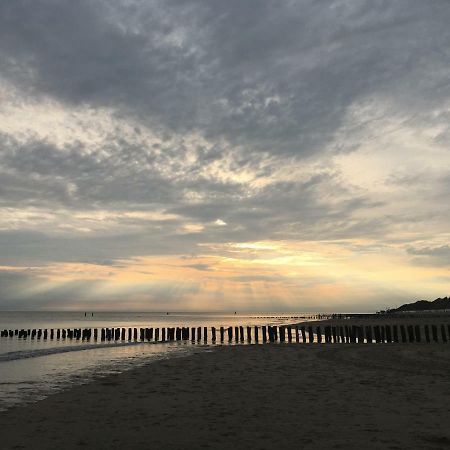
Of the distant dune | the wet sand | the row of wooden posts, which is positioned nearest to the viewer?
the wet sand

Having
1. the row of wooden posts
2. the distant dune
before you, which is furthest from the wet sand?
the distant dune

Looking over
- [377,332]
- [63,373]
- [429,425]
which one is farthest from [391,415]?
[377,332]

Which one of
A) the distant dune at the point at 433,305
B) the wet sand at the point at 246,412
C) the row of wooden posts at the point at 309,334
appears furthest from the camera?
the distant dune at the point at 433,305

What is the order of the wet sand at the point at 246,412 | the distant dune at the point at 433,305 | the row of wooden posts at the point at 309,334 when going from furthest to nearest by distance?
the distant dune at the point at 433,305, the row of wooden posts at the point at 309,334, the wet sand at the point at 246,412

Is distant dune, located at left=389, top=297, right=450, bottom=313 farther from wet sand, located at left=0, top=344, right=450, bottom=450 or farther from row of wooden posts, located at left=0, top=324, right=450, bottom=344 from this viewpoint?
wet sand, located at left=0, top=344, right=450, bottom=450

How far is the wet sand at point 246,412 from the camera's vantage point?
7.00 metres

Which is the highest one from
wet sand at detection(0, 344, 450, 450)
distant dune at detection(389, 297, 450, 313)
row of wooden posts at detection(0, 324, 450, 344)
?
distant dune at detection(389, 297, 450, 313)

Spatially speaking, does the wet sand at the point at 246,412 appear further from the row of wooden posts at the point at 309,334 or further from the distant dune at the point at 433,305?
the distant dune at the point at 433,305

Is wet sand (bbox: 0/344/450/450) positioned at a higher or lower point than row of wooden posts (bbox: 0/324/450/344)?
lower

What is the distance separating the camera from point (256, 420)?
8.35 m

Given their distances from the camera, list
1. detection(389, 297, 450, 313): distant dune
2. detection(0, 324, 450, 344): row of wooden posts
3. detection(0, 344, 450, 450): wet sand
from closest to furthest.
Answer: detection(0, 344, 450, 450): wet sand → detection(0, 324, 450, 344): row of wooden posts → detection(389, 297, 450, 313): distant dune

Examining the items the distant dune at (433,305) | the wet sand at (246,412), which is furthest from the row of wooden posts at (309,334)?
the distant dune at (433,305)

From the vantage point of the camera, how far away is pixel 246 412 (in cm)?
905

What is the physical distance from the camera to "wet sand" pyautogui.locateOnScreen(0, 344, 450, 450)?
23.0 feet
